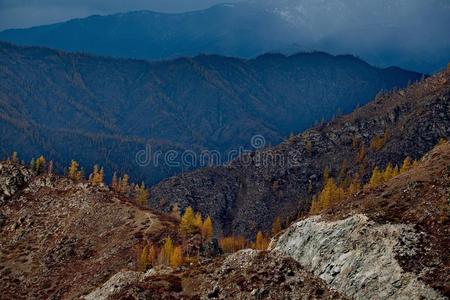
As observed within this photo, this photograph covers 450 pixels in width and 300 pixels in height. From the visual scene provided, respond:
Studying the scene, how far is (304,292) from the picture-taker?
287 feet

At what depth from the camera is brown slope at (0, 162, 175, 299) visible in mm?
148375

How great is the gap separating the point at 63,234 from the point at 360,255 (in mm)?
111978

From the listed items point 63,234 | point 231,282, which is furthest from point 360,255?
point 63,234

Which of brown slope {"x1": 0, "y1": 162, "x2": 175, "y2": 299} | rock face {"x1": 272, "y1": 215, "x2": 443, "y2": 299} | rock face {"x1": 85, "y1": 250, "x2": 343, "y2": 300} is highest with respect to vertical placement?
rock face {"x1": 272, "y1": 215, "x2": 443, "y2": 299}

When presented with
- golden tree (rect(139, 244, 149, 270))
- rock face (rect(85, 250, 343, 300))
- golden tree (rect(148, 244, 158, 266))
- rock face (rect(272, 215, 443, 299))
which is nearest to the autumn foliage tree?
golden tree (rect(148, 244, 158, 266))

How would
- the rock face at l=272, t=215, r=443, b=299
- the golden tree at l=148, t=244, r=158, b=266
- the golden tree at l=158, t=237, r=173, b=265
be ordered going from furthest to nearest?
the golden tree at l=158, t=237, r=173, b=265 → the golden tree at l=148, t=244, r=158, b=266 → the rock face at l=272, t=215, r=443, b=299

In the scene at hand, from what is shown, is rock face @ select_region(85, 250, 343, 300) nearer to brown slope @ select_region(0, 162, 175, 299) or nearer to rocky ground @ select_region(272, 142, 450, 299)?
rocky ground @ select_region(272, 142, 450, 299)

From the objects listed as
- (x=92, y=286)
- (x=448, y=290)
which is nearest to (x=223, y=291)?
(x=448, y=290)

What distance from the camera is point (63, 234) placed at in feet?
559

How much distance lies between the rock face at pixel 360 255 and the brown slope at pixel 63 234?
65.3 meters

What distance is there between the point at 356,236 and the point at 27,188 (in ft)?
467

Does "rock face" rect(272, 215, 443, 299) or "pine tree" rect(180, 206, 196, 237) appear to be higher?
"rock face" rect(272, 215, 443, 299)

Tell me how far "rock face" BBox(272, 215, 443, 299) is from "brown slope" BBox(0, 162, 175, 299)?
6527 cm

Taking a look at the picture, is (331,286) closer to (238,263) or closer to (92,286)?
(238,263)
